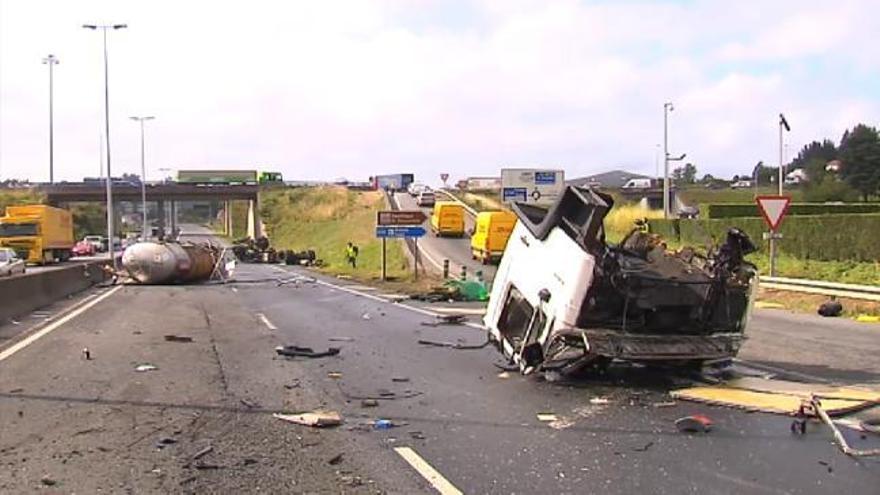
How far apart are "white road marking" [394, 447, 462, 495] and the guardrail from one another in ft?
56.7

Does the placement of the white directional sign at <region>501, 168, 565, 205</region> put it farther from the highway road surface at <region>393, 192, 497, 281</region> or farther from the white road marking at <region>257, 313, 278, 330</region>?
the white road marking at <region>257, 313, 278, 330</region>

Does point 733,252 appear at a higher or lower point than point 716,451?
higher

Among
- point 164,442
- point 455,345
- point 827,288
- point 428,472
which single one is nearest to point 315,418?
point 164,442

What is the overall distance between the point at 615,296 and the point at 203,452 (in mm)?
4845

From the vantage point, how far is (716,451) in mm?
7551

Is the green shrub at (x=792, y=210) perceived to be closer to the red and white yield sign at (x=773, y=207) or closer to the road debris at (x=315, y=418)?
the red and white yield sign at (x=773, y=207)

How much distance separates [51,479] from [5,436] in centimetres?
185

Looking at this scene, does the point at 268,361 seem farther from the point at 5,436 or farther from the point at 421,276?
the point at 421,276

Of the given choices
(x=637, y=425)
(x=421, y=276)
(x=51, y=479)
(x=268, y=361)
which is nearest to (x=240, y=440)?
(x=51, y=479)

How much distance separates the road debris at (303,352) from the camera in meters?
13.9

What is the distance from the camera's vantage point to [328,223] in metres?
103

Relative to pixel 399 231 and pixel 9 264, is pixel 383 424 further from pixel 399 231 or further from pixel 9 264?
pixel 9 264

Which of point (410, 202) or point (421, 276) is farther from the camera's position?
point (410, 202)

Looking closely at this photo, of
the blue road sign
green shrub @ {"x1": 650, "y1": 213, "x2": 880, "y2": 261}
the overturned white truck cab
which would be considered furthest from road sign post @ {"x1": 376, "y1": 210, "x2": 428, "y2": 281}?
the overturned white truck cab
